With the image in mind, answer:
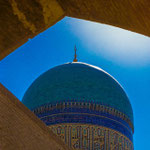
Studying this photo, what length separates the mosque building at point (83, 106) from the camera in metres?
10.6

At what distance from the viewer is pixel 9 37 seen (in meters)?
2.21

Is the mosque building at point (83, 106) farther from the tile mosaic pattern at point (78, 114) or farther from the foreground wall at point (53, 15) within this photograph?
the foreground wall at point (53, 15)

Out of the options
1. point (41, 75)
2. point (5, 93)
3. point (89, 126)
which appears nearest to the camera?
point (5, 93)

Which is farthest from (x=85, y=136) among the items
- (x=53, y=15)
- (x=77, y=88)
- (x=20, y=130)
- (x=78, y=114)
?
(x=20, y=130)

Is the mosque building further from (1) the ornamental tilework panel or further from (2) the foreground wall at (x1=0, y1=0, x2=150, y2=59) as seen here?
(2) the foreground wall at (x1=0, y1=0, x2=150, y2=59)

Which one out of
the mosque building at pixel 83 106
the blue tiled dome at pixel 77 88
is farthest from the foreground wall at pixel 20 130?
the blue tiled dome at pixel 77 88

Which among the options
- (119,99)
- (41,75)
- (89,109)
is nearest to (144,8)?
(89,109)

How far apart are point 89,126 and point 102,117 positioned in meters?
0.53

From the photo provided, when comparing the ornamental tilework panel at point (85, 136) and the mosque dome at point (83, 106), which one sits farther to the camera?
the mosque dome at point (83, 106)

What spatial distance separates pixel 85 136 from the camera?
34.5 feet

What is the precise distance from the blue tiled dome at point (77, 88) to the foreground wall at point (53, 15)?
28.5 feet

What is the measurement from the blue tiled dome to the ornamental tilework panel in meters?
0.86

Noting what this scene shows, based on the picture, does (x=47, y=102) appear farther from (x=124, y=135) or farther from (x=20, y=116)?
(x=20, y=116)

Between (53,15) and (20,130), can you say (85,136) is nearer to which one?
(53,15)
